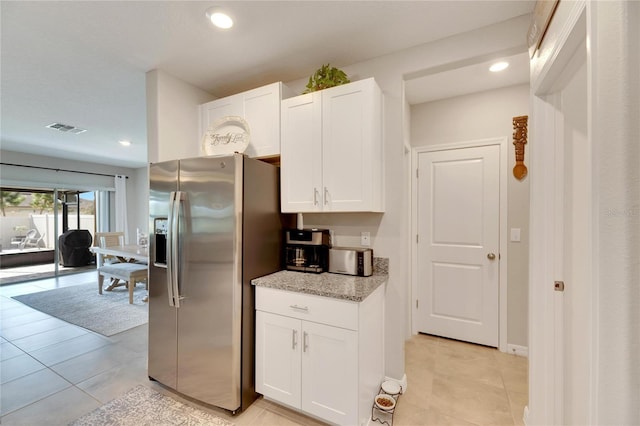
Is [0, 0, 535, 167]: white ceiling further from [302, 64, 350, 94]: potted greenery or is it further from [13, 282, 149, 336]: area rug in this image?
[13, 282, 149, 336]: area rug

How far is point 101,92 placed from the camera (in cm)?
281

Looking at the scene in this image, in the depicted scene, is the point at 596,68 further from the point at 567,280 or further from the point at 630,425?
the point at 567,280

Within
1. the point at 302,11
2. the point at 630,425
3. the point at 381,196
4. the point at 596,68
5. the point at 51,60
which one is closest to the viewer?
the point at 630,425

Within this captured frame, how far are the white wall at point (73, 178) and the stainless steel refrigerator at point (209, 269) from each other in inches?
210

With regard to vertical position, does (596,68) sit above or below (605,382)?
above

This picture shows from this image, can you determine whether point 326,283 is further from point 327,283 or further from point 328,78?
point 328,78

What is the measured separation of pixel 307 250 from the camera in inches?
85.5

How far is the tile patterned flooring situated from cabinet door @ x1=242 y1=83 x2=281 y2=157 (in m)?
1.94

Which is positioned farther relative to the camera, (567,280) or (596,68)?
(567,280)

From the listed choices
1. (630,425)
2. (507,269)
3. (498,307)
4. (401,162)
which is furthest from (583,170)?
(498,307)

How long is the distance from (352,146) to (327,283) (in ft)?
3.21

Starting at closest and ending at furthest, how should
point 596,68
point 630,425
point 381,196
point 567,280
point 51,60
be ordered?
point 630,425 → point 596,68 → point 567,280 → point 381,196 → point 51,60

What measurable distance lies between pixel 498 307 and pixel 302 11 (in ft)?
9.95

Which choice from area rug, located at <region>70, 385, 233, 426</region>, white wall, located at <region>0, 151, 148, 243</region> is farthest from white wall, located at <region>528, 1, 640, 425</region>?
white wall, located at <region>0, 151, 148, 243</region>
